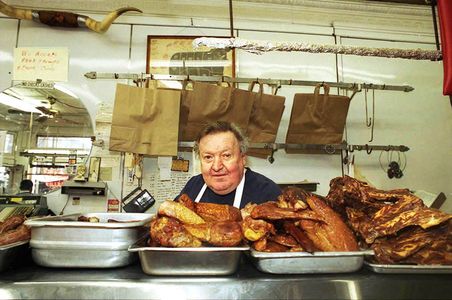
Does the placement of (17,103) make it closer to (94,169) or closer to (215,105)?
(94,169)

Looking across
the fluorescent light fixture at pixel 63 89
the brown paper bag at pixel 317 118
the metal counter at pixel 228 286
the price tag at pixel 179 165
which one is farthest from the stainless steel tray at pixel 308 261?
the fluorescent light fixture at pixel 63 89

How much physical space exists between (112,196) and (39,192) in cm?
91

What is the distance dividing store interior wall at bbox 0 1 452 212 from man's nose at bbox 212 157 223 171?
4.75ft

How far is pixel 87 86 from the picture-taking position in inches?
147

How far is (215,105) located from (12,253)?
2367 millimetres

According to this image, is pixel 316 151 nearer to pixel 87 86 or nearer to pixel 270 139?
pixel 270 139

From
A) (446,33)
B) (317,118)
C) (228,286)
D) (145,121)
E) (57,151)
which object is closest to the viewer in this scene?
(228,286)

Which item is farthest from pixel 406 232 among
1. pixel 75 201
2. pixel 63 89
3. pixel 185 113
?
pixel 63 89

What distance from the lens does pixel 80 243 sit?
3.35ft

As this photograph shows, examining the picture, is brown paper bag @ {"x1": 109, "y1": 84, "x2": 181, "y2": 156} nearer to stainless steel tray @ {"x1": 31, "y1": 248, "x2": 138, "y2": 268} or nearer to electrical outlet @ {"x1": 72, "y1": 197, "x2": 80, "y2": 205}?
electrical outlet @ {"x1": 72, "y1": 197, "x2": 80, "y2": 205}

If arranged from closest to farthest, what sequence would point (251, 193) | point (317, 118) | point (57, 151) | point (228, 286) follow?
point (228, 286), point (251, 193), point (317, 118), point (57, 151)

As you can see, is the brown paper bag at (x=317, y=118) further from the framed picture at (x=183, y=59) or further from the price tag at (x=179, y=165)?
the price tag at (x=179, y=165)

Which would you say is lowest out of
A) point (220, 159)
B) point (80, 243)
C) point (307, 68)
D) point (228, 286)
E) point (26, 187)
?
point (228, 286)

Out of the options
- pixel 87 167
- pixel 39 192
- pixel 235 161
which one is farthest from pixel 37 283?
pixel 39 192
